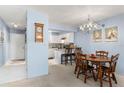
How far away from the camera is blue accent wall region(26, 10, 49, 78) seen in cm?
378

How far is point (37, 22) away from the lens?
3992 mm

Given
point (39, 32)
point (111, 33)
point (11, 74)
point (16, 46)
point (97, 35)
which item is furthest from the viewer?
point (16, 46)

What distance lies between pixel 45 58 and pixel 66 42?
4.03m

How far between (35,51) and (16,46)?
4.79m

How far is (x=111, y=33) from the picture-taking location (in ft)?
15.8

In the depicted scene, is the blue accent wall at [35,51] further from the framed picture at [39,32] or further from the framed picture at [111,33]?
the framed picture at [111,33]

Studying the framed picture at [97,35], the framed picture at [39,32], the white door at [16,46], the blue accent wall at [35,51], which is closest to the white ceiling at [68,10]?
the blue accent wall at [35,51]

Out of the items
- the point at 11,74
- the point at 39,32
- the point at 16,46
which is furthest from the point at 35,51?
the point at 16,46

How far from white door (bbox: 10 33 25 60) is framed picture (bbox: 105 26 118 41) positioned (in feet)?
19.3

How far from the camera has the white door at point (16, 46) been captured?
8.00m

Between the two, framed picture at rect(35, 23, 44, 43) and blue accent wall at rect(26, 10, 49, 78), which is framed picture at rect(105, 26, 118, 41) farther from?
framed picture at rect(35, 23, 44, 43)

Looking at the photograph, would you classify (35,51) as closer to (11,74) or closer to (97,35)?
(11,74)

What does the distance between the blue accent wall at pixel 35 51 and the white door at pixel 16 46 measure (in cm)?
465
